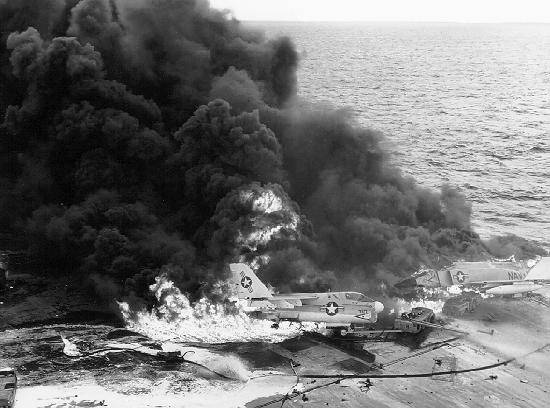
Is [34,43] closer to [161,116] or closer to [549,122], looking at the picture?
[161,116]

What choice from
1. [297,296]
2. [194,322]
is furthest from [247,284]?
[194,322]

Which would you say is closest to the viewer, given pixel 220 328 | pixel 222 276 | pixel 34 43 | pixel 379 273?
pixel 220 328

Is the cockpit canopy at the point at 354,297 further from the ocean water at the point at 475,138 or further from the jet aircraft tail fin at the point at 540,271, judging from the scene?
the ocean water at the point at 475,138

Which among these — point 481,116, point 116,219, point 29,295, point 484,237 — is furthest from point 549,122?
point 29,295

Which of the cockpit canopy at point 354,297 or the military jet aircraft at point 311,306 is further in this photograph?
the cockpit canopy at point 354,297

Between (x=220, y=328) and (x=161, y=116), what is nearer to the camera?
(x=220, y=328)

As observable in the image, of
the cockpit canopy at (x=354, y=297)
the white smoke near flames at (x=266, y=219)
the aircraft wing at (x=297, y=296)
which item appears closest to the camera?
the cockpit canopy at (x=354, y=297)

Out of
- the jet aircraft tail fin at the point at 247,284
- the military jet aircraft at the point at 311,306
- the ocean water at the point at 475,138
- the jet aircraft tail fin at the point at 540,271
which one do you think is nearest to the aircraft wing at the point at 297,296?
the military jet aircraft at the point at 311,306
